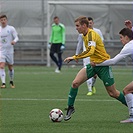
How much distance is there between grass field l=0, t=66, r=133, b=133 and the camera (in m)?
10.5

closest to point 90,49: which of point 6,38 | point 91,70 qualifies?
point 91,70

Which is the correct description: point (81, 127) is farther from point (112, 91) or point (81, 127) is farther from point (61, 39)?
point (61, 39)

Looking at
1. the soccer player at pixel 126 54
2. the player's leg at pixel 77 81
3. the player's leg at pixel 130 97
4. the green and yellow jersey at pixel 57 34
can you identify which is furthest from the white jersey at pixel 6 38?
the player's leg at pixel 130 97

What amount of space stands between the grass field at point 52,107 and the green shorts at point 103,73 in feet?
2.35

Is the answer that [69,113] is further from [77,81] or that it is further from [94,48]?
[94,48]

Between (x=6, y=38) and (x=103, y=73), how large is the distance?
8.41m

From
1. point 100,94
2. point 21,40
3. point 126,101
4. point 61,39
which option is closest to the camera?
point 126,101

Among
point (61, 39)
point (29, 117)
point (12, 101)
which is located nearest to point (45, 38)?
point (61, 39)

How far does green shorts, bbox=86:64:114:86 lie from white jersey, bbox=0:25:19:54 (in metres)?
8.02

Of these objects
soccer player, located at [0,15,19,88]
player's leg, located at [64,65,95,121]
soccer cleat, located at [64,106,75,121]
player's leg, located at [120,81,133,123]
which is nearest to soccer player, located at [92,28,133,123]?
player's leg, located at [120,81,133,123]

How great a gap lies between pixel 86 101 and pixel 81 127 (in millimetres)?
4681

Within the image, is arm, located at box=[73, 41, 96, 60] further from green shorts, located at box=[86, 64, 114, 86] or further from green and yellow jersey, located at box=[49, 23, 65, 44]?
green and yellow jersey, located at box=[49, 23, 65, 44]

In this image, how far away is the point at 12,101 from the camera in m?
15.1

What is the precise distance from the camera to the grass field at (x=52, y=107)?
1045 cm
